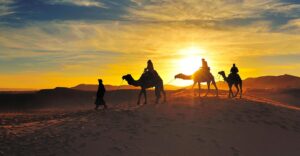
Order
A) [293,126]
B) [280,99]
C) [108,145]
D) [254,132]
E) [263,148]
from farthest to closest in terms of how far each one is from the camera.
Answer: [280,99] → [293,126] → [254,132] → [263,148] → [108,145]

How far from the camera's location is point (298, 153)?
20859mm

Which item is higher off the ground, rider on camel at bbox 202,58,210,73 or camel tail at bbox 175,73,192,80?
rider on camel at bbox 202,58,210,73

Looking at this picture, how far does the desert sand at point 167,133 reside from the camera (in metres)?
19.0

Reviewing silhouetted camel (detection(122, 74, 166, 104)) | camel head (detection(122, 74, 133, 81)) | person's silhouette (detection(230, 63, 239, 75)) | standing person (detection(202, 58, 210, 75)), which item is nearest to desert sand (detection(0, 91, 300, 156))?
silhouetted camel (detection(122, 74, 166, 104))

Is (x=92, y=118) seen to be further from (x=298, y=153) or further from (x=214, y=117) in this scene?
(x=298, y=153)

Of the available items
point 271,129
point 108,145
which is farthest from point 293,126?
point 108,145

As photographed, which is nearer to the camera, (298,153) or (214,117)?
(298,153)

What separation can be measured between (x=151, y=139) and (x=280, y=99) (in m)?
37.5

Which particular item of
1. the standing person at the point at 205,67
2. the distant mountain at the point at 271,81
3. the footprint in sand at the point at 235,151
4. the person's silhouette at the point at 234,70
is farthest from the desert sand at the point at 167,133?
the distant mountain at the point at 271,81

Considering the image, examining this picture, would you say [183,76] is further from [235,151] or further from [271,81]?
[271,81]

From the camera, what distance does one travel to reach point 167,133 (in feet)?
67.9

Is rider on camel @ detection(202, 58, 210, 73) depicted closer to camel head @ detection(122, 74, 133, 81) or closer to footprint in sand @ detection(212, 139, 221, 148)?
camel head @ detection(122, 74, 133, 81)

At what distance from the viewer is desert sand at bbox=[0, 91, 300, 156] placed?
1905 centimetres

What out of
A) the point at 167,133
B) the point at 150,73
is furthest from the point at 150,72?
the point at 167,133
